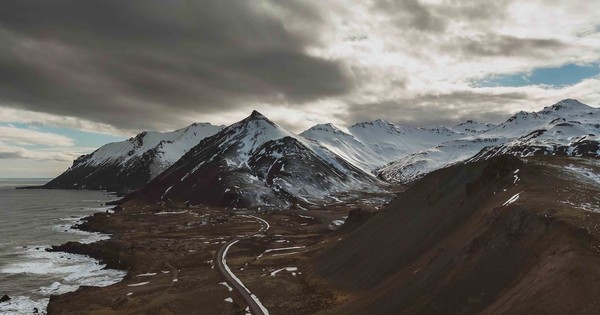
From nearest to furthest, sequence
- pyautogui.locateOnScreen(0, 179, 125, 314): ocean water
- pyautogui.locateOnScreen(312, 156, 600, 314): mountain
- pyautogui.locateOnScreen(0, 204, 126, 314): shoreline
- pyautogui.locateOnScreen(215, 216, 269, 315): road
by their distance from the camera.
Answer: pyautogui.locateOnScreen(312, 156, 600, 314): mountain < pyautogui.locateOnScreen(215, 216, 269, 315): road < pyautogui.locateOnScreen(0, 204, 126, 314): shoreline < pyautogui.locateOnScreen(0, 179, 125, 314): ocean water

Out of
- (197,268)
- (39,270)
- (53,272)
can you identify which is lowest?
(53,272)

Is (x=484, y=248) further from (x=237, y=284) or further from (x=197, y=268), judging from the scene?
(x=197, y=268)

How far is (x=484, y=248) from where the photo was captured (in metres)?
40.7

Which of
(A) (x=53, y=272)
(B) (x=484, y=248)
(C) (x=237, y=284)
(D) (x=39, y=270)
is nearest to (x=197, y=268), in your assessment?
(C) (x=237, y=284)

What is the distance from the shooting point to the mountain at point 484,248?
101 ft

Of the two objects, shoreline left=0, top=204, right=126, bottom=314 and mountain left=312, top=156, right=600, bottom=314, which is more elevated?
mountain left=312, top=156, right=600, bottom=314

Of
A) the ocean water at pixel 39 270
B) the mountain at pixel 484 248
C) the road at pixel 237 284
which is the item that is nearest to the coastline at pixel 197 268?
the road at pixel 237 284

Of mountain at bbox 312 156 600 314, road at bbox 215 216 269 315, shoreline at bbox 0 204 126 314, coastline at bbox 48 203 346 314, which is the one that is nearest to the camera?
mountain at bbox 312 156 600 314

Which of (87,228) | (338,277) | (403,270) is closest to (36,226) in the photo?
(87,228)

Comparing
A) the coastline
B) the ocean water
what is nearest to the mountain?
the coastline

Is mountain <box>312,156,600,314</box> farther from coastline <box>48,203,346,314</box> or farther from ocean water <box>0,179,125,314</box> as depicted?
ocean water <box>0,179,125,314</box>

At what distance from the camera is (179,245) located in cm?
11019

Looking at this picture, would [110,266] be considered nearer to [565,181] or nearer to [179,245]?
[179,245]

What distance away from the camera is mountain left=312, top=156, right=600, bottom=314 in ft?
101
